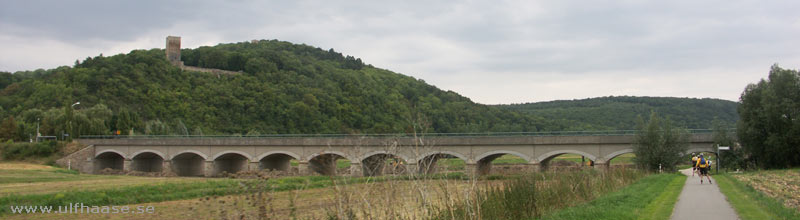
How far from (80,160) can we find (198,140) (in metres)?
11.3

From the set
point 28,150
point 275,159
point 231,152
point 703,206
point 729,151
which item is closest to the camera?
point 703,206

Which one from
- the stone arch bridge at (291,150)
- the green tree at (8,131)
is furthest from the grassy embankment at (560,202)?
the green tree at (8,131)

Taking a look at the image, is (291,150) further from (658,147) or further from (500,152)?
(658,147)

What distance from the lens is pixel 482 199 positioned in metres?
10.8

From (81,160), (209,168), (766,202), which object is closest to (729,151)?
(766,202)

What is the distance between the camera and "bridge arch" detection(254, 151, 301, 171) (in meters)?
43.6

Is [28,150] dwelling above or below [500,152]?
above

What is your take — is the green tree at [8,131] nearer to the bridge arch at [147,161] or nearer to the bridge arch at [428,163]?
the bridge arch at [147,161]

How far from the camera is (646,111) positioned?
107 metres

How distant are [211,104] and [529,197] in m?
67.2

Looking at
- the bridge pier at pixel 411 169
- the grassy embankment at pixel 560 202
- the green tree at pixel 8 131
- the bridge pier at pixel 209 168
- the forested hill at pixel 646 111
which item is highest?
the forested hill at pixel 646 111

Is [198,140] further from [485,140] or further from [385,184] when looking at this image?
[385,184]

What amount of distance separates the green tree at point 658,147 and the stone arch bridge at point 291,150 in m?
2.26

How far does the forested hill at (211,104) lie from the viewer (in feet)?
202
